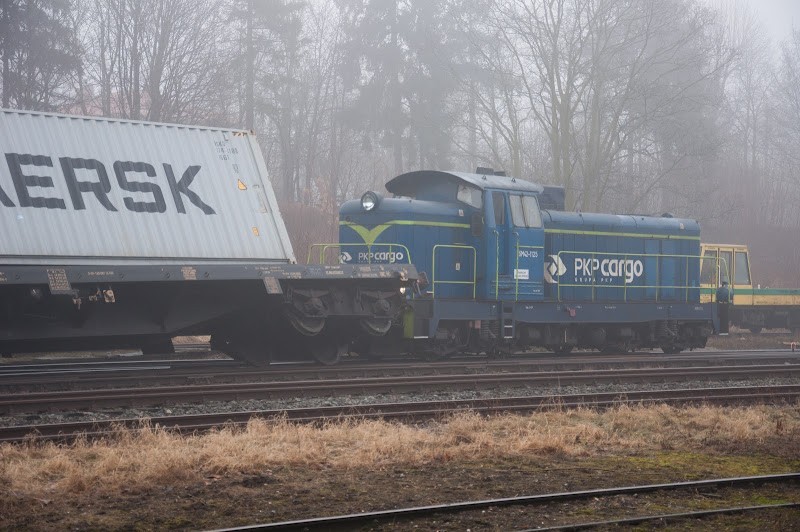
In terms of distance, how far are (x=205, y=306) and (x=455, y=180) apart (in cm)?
605

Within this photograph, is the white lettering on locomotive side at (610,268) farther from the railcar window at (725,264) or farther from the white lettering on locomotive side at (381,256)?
the railcar window at (725,264)

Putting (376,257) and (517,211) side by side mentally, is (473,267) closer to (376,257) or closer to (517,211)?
(517,211)

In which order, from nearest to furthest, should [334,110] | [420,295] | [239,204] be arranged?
[239,204] < [420,295] < [334,110]

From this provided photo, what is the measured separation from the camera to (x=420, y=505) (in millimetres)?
6500

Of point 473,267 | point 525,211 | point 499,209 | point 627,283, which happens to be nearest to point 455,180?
point 499,209

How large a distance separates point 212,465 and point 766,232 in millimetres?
50461

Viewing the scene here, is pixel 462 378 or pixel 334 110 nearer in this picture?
pixel 462 378

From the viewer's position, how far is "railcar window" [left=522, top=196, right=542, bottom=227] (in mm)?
17708

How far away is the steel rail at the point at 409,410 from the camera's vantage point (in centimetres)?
881

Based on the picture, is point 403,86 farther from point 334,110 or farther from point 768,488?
point 768,488

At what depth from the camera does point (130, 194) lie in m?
13.3

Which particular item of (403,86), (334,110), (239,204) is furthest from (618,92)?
(239,204)

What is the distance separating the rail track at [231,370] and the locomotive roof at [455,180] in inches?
139

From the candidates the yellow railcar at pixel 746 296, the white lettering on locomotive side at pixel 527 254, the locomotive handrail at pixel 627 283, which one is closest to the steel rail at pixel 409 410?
the white lettering on locomotive side at pixel 527 254
